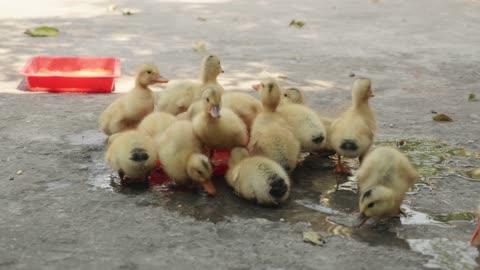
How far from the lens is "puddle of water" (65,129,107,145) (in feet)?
13.8

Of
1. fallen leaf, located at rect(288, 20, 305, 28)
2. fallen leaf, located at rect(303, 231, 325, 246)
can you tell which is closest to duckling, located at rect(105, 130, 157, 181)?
fallen leaf, located at rect(303, 231, 325, 246)

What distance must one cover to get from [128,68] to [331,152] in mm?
2721

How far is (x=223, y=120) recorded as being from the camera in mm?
3516

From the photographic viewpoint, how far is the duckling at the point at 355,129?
11.9 feet

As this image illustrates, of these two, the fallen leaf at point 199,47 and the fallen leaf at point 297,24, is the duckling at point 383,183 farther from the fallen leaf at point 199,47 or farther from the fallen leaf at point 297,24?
the fallen leaf at point 297,24

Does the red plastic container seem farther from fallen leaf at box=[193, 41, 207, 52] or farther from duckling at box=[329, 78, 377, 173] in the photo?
duckling at box=[329, 78, 377, 173]

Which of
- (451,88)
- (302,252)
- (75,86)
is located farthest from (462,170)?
(75,86)

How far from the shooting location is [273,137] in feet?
11.6

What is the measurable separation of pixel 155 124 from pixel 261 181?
793 millimetres

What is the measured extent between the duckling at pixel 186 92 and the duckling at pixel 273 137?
62cm

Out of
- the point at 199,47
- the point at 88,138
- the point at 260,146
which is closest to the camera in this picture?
the point at 260,146

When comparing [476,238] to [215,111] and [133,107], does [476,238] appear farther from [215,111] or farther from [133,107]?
[133,107]

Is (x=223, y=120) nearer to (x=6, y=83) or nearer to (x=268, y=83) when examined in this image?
(x=268, y=83)

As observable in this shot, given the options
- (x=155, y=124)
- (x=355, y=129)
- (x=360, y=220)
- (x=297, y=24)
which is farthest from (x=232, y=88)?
(x=297, y=24)
